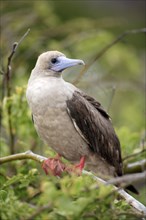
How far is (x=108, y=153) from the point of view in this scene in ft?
21.1

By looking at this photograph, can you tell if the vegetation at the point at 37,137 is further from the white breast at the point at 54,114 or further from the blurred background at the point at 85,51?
the white breast at the point at 54,114

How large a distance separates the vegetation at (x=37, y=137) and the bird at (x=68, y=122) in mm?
248

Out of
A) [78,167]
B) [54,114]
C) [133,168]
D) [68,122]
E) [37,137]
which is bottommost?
[133,168]

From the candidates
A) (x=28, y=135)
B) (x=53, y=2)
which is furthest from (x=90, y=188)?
(x=53, y=2)

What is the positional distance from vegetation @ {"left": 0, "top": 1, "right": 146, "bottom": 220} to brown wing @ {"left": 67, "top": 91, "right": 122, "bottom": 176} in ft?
0.85

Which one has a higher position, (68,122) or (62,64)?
(62,64)

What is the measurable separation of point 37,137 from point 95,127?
117cm

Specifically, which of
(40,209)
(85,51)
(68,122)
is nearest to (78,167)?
(68,122)

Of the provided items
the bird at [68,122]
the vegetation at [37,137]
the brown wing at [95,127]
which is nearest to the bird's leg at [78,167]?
the bird at [68,122]

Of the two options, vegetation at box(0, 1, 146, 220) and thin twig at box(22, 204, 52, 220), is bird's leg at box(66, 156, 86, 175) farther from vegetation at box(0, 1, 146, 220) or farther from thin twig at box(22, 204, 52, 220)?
thin twig at box(22, 204, 52, 220)

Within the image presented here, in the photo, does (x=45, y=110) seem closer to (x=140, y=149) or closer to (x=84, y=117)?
(x=84, y=117)

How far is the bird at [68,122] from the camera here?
6070mm

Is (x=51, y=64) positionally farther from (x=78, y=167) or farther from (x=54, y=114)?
(x=78, y=167)

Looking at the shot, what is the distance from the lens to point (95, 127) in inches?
249
